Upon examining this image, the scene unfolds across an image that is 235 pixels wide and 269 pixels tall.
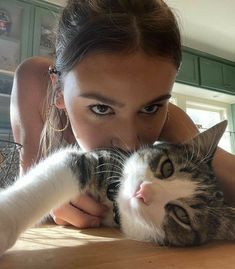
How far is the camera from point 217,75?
3811 millimetres

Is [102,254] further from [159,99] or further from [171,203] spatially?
[159,99]

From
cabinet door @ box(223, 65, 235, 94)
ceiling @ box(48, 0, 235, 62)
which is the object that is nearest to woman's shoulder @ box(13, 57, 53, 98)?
ceiling @ box(48, 0, 235, 62)

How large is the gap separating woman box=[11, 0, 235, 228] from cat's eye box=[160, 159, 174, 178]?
0.13m

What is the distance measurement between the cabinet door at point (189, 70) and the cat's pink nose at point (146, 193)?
9.38ft

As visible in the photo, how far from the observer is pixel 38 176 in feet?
2.49

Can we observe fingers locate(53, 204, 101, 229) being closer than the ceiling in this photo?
Yes

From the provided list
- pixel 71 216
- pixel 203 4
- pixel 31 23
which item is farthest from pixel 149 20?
pixel 203 4

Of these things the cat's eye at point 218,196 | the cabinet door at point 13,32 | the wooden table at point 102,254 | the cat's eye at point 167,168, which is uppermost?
the cabinet door at point 13,32

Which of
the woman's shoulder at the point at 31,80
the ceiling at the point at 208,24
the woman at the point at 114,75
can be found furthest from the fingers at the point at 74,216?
the ceiling at the point at 208,24

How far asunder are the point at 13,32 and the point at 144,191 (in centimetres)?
216

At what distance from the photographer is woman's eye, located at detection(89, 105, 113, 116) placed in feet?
2.85

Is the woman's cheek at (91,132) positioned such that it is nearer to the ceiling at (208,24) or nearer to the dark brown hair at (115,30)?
the dark brown hair at (115,30)

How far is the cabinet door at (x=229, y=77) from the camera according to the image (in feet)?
12.7

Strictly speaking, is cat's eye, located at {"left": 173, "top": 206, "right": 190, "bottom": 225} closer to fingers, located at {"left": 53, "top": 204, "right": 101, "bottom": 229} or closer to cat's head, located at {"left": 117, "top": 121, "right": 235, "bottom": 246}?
cat's head, located at {"left": 117, "top": 121, "right": 235, "bottom": 246}
